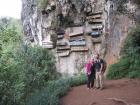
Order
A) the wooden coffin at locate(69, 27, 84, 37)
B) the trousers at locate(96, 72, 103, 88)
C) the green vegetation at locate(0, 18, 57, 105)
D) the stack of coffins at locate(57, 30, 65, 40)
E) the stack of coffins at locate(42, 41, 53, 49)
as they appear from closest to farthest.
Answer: the green vegetation at locate(0, 18, 57, 105), the trousers at locate(96, 72, 103, 88), the wooden coffin at locate(69, 27, 84, 37), the stack of coffins at locate(57, 30, 65, 40), the stack of coffins at locate(42, 41, 53, 49)

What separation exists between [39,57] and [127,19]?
202 inches

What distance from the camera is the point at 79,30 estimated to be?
2189cm

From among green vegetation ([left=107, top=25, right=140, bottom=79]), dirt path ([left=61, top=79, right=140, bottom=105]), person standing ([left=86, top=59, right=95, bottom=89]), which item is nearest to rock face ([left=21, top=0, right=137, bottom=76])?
green vegetation ([left=107, top=25, right=140, bottom=79])

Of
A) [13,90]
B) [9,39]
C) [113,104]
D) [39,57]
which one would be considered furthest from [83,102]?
[39,57]

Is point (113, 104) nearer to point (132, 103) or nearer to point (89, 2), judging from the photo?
point (132, 103)

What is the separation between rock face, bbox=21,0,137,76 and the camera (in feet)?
67.4

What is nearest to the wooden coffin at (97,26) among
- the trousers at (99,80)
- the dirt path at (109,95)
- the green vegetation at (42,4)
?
the green vegetation at (42,4)

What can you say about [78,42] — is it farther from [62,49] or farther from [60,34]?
[60,34]

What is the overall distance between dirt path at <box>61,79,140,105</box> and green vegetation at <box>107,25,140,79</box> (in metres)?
1.47

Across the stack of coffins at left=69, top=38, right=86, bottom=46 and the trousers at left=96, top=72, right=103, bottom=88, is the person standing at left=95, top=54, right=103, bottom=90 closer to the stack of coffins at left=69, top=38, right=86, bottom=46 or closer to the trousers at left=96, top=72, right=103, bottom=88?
the trousers at left=96, top=72, right=103, bottom=88

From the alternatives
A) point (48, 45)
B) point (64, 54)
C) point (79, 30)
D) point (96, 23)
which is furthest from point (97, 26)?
point (48, 45)

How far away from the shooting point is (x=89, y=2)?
21.9m

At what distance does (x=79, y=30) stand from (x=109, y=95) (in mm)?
8376

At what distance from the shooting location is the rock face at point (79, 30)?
20531 mm
